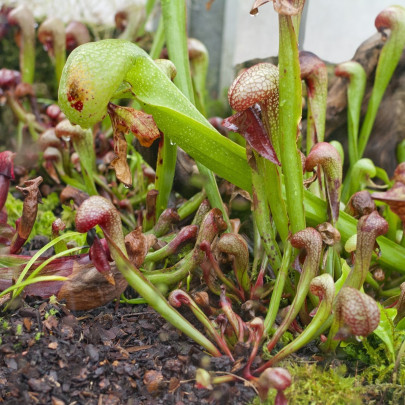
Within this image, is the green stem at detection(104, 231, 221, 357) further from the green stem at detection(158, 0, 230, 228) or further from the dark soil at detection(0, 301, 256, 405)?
the green stem at detection(158, 0, 230, 228)

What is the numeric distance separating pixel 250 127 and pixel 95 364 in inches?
21.7

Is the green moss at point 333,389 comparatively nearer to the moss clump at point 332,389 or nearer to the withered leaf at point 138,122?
the moss clump at point 332,389

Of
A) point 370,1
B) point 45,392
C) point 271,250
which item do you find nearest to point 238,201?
point 271,250

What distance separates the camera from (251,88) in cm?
83

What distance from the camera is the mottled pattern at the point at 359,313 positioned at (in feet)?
Answer: 2.48

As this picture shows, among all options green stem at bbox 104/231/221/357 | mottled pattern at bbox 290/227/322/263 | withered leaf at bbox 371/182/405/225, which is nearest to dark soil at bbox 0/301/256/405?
green stem at bbox 104/231/221/357

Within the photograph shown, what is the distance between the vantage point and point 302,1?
81 cm

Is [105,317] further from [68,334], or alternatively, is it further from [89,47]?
[89,47]

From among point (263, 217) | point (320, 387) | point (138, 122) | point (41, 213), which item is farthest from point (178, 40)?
point (320, 387)

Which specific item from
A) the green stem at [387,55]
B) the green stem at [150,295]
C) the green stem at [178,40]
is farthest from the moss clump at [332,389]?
the green stem at [387,55]

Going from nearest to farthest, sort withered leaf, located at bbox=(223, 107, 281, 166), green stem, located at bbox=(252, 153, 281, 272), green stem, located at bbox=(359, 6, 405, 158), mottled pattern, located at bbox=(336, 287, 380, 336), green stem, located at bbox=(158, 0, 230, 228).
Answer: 1. mottled pattern, located at bbox=(336, 287, 380, 336)
2. withered leaf, located at bbox=(223, 107, 281, 166)
3. green stem, located at bbox=(252, 153, 281, 272)
4. green stem, located at bbox=(158, 0, 230, 228)
5. green stem, located at bbox=(359, 6, 405, 158)

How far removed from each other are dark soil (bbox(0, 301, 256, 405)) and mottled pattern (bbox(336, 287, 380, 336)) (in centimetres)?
23

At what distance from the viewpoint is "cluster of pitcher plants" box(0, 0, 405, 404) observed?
85 centimetres

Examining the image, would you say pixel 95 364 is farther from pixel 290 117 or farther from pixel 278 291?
pixel 290 117
